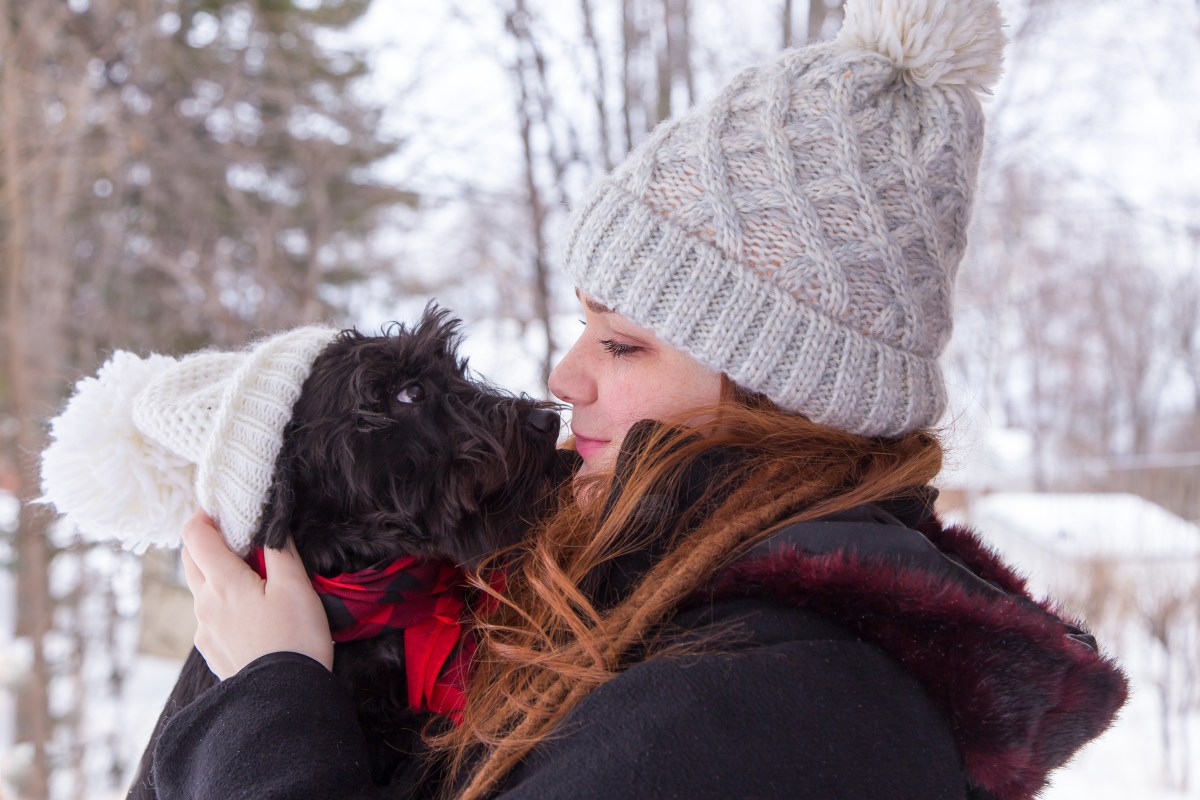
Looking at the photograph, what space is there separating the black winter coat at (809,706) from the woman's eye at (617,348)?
22.0 inches

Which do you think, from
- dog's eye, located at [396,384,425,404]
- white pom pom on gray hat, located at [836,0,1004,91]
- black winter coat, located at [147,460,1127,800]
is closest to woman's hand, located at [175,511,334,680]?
black winter coat, located at [147,460,1127,800]

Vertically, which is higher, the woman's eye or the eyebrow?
the eyebrow

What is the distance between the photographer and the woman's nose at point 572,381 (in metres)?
1.78

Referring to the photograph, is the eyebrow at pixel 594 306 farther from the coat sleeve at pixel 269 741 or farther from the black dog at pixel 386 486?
the coat sleeve at pixel 269 741

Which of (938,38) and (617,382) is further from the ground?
(938,38)

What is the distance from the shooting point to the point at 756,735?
1.12 metres

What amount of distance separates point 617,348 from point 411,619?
684 millimetres

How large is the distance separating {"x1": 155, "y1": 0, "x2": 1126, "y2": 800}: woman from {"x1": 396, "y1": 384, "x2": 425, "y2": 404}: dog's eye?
372mm

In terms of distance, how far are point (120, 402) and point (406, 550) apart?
628 millimetres

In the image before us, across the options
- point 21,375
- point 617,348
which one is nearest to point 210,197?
point 21,375

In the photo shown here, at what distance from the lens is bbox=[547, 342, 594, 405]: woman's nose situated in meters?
1.78

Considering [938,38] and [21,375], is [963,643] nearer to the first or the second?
[938,38]

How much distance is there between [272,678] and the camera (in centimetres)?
142

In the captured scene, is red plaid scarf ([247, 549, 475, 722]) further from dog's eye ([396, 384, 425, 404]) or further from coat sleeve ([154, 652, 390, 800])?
dog's eye ([396, 384, 425, 404])
